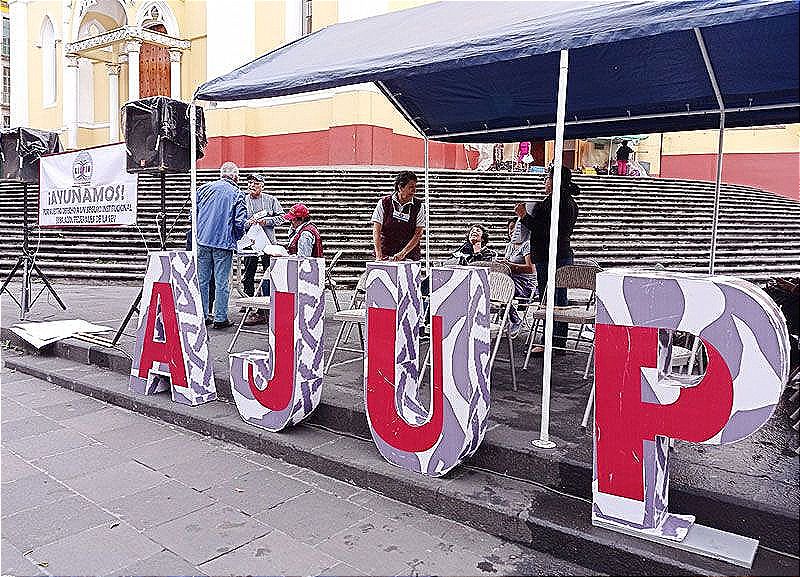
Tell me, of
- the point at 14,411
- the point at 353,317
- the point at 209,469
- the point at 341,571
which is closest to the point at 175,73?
the point at 14,411

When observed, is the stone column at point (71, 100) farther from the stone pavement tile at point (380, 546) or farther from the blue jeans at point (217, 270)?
the stone pavement tile at point (380, 546)

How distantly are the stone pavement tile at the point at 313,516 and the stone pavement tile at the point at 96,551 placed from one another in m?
0.55

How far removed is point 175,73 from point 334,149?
23.2 ft

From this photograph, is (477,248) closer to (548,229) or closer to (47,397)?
(548,229)

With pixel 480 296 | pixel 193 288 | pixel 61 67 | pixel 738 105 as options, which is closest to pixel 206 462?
pixel 193 288

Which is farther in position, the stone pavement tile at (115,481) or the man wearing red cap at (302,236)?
the man wearing red cap at (302,236)

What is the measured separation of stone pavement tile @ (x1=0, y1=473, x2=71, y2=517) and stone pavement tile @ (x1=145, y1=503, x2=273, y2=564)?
756 millimetres

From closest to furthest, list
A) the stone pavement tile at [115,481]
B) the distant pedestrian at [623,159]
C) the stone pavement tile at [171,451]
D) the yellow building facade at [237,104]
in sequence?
the stone pavement tile at [115,481], the stone pavement tile at [171,451], the yellow building facade at [237,104], the distant pedestrian at [623,159]

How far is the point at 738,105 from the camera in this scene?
518cm

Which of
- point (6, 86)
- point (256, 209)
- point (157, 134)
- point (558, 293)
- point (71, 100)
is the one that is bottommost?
point (558, 293)

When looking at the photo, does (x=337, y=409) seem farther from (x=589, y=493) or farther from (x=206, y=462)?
(x=589, y=493)

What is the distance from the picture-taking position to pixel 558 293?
5590 millimetres

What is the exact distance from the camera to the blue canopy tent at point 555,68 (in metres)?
3.22

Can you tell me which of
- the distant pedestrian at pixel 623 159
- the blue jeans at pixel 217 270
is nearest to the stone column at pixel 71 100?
the distant pedestrian at pixel 623 159
